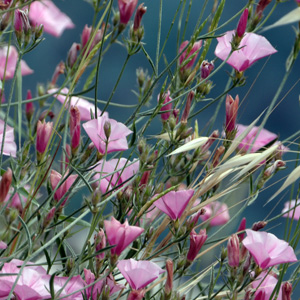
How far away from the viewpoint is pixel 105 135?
637 mm

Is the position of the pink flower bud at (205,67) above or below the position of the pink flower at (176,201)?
above

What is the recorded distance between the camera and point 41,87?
102 cm

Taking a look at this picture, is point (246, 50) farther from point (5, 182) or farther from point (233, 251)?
point (5, 182)

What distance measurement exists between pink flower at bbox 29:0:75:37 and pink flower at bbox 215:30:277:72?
0.24 m

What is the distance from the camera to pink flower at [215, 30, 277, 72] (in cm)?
78

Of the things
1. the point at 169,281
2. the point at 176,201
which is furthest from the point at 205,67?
the point at 169,281

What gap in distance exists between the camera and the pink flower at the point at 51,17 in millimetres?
860

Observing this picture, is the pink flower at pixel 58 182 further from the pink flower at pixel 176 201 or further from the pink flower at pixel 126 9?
the pink flower at pixel 126 9

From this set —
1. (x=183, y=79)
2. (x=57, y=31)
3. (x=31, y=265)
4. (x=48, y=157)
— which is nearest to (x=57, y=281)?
(x=31, y=265)

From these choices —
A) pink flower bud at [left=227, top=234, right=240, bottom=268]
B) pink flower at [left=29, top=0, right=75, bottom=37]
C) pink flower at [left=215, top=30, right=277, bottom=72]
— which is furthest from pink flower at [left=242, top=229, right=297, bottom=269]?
pink flower at [left=29, top=0, right=75, bottom=37]

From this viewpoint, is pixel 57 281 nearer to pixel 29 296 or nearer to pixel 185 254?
pixel 29 296

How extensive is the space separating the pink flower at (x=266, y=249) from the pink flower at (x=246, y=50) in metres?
0.23

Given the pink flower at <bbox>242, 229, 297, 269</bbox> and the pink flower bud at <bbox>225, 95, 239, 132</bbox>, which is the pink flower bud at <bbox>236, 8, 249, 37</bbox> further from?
the pink flower at <bbox>242, 229, 297, 269</bbox>

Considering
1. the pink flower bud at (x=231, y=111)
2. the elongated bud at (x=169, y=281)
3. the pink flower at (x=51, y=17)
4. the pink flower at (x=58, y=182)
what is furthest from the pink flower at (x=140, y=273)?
the pink flower at (x=51, y=17)
